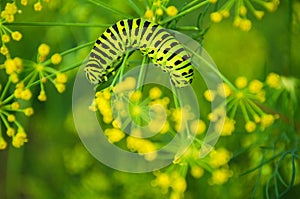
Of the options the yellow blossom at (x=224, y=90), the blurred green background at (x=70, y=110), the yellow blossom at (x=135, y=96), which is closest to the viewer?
the yellow blossom at (x=135, y=96)

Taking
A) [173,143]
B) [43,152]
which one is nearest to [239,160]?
[173,143]

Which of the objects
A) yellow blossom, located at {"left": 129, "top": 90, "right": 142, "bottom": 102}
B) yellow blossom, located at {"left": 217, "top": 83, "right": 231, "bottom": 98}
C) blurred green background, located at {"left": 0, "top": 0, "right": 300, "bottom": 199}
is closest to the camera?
yellow blossom, located at {"left": 129, "top": 90, "right": 142, "bottom": 102}

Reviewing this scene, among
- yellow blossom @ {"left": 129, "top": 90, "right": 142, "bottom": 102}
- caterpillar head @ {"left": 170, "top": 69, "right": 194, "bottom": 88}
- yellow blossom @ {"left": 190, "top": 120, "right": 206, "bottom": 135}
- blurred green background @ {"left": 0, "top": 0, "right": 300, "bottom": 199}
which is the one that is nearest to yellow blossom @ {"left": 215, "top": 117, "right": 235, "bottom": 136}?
yellow blossom @ {"left": 190, "top": 120, "right": 206, "bottom": 135}

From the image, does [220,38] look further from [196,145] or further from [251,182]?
[196,145]

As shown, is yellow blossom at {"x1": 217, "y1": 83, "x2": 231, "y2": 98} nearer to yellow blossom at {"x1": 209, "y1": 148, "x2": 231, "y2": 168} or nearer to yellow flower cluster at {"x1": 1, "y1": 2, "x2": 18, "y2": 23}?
yellow blossom at {"x1": 209, "y1": 148, "x2": 231, "y2": 168}

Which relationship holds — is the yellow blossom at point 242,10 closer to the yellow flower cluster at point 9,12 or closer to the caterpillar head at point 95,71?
the caterpillar head at point 95,71

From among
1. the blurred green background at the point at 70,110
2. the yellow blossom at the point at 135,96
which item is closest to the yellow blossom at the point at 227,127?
the yellow blossom at the point at 135,96

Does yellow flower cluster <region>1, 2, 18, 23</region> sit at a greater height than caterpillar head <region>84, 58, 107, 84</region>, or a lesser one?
greater
